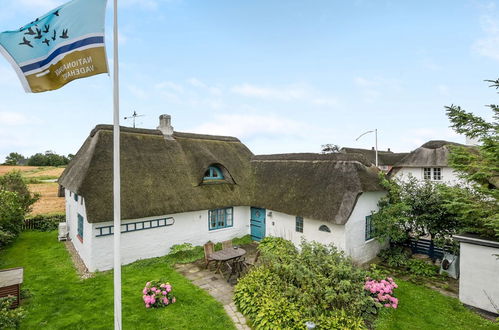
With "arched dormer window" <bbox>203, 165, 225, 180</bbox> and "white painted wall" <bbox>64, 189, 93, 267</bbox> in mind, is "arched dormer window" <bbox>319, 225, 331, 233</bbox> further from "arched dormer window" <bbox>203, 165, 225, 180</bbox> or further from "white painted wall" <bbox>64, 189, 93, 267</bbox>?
"white painted wall" <bbox>64, 189, 93, 267</bbox>

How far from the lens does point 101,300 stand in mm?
7422

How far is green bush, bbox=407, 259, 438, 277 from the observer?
957 cm

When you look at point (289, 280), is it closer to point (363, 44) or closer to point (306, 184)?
Result: point (306, 184)

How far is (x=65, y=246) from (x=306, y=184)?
1336cm

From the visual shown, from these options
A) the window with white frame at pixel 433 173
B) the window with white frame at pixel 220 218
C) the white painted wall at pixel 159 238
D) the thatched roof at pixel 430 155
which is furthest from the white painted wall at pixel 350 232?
the window with white frame at pixel 433 173

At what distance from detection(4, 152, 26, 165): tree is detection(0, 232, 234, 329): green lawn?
6406 cm

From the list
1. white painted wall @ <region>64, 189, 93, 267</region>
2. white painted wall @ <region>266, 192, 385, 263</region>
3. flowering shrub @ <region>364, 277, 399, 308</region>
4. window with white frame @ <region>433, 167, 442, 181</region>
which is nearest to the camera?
flowering shrub @ <region>364, 277, 399, 308</region>

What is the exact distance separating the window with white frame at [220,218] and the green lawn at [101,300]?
2921 mm

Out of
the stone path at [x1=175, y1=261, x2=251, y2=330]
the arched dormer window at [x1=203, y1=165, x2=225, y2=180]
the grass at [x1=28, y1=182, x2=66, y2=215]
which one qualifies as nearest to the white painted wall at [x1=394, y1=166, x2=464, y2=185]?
the arched dormer window at [x1=203, y1=165, x2=225, y2=180]

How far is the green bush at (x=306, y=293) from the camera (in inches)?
241

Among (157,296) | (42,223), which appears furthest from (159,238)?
(42,223)

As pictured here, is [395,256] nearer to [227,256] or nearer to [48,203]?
[227,256]

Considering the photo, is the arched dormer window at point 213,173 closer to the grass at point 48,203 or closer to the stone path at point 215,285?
the stone path at point 215,285

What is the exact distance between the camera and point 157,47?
33.6ft
